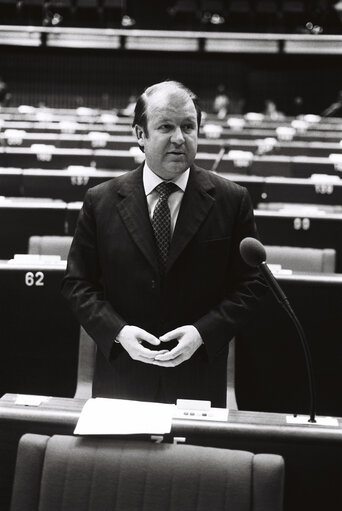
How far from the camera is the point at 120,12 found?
1028 centimetres

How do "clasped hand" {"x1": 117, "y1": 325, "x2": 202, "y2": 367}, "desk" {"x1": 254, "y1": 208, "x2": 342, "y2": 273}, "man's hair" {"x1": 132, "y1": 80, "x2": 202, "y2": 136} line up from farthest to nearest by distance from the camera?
"desk" {"x1": 254, "y1": 208, "x2": 342, "y2": 273} → "man's hair" {"x1": 132, "y1": 80, "x2": 202, "y2": 136} → "clasped hand" {"x1": 117, "y1": 325, "x2": 202, "y2": 367}

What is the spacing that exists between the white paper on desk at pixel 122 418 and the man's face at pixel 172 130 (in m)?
0.46

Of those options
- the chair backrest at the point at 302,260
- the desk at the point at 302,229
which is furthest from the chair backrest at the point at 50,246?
the desk at the point at 302,229

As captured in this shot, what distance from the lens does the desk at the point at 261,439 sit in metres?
→ 1.07

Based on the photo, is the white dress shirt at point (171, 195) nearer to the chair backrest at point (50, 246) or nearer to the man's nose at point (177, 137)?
the man's nose at point (177, 137)

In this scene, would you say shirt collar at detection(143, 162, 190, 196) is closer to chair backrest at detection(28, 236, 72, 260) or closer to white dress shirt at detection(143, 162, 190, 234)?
white dress shirt at detection(143, 162, 190, 234)

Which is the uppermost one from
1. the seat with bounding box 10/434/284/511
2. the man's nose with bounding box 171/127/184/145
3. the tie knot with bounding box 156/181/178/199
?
the man's nose with bounding box 171/127/184/145

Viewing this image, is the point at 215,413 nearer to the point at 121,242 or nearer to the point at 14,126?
the point at 121,242

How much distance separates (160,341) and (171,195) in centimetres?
31

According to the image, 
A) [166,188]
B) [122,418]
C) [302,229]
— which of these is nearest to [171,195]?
[166,188]

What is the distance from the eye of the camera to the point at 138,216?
1405 mm

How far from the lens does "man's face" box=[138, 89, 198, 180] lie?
1336 millimetres

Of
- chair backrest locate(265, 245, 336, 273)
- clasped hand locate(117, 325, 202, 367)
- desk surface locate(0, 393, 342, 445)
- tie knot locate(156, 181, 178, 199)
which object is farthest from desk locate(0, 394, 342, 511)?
chair backrest locate(265, 245, 336, 273)

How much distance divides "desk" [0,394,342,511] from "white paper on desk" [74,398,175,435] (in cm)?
3
